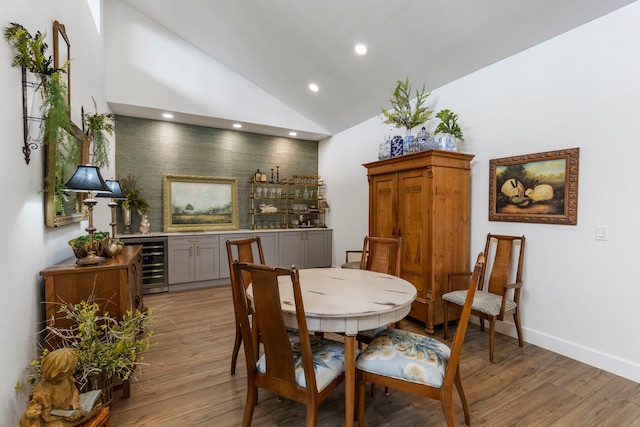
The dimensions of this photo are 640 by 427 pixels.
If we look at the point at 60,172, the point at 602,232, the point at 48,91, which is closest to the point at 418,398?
the point at 602,232

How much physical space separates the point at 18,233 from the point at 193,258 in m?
3.29

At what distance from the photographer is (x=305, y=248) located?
5.79 m

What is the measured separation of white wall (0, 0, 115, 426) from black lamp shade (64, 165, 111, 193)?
0.17 metres

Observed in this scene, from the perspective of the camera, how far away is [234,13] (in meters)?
3.79

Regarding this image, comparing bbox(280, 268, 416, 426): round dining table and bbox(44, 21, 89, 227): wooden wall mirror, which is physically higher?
bbox(44, 21, 89, 227): wooden wall mirror

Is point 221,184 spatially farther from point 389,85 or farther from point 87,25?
point 389,85

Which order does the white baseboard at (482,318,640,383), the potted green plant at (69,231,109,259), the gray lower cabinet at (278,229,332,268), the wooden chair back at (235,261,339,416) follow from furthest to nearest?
1. the gray lower cabinet at (278,229,332,268)
2. the white baseboard at (482,318,640,383)
3. the potted green plant at (69,231,109,259)
4. the wooden chair back at (235,261,339,416)

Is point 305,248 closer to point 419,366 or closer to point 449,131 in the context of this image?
point 449,131

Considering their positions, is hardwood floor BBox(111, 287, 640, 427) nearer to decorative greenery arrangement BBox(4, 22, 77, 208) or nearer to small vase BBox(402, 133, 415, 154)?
decorative greenery arrangement BBox(4, 22, 77, 208)

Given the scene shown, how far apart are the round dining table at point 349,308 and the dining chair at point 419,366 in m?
0.14

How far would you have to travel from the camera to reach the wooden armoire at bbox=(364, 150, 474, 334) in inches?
122

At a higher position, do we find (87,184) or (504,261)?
(87,184)

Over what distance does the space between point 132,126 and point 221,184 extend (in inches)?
64.5

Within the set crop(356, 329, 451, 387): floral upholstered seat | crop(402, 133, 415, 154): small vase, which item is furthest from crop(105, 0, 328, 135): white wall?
crop(356, 329, 451, 387): floral upholstered seat
